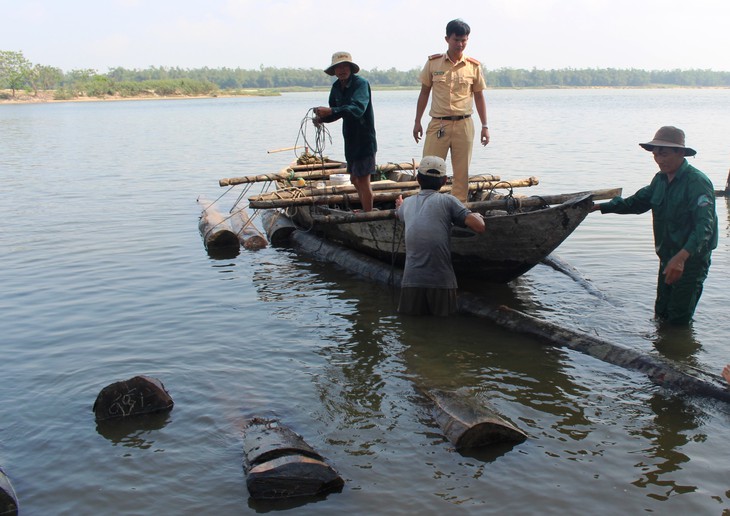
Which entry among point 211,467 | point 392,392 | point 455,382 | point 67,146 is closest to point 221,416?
point 211,467

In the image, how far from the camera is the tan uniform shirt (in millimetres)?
8354

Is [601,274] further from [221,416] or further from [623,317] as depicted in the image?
[221,416]

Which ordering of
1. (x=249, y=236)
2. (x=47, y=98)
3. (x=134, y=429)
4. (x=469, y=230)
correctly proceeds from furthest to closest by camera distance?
(x=47, y=98)
(x=249, y=236)
(x=469, y=230)
(x=134, y=429)

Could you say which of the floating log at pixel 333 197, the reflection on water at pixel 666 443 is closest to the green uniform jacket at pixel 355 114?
the floating log at pixel 333 197

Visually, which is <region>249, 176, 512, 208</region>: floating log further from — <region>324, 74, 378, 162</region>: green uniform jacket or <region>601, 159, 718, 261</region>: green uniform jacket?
<region>601, 159, 718, 261</region>: green uniform jacket

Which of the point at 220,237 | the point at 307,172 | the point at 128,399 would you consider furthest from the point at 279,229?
the point at 128,399

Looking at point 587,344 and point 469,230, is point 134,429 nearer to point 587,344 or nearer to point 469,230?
point 587,344

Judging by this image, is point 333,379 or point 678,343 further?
point 678,343

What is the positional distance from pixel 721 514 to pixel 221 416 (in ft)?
11.0

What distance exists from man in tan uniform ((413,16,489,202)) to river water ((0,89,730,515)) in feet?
5.23

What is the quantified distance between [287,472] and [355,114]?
492 centimetres

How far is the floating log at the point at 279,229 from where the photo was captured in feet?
38.9

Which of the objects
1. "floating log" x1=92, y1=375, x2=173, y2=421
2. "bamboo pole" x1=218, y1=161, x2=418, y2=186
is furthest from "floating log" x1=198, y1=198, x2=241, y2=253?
"floating log" x1=92, y1=375, x2=173, y2=421

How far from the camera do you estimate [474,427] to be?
474 cm
